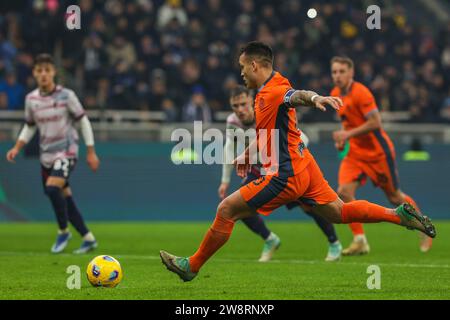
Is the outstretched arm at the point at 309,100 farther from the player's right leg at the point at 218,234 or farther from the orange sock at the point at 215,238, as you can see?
the orange sock at the point at 215,238

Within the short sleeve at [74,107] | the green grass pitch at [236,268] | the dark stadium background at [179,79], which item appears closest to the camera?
the green grass pitch at [236,268]

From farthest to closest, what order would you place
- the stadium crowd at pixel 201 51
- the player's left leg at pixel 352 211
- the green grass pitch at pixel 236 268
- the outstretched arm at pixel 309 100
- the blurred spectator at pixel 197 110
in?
the stadium crowd at pixel 201 51 → the blurred spectator at pixel 197 110 → the player's left leg at pixel 352 211 → the green grass pitch at pixel 236 268 → the outstretched arm at pixel 309 100

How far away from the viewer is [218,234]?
9.01 metres

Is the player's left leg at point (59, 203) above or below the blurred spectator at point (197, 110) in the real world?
below

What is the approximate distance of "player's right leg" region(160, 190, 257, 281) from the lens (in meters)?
8.95

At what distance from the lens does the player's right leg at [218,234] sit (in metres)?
8.95

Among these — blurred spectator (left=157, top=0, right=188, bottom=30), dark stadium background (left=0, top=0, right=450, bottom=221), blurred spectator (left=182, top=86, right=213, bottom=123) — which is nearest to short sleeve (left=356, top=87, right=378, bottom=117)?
dark stadium background (left=0, top=0, right=450, bottom=221)

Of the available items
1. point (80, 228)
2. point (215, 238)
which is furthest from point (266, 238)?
point (215, 238)

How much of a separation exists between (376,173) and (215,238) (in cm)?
521

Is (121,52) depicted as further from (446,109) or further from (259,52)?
(259,52)

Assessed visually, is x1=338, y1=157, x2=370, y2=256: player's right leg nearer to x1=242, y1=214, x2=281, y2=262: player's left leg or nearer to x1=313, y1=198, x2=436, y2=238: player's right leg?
x1=242, y1=214, x2=281, y2=262: player's left leg

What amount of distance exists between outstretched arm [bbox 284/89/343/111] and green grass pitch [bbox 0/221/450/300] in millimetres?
1562

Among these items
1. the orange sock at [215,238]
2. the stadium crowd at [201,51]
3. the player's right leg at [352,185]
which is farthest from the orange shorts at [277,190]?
the stadium crowd at [201,51]

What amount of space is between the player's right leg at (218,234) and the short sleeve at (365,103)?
470cm
